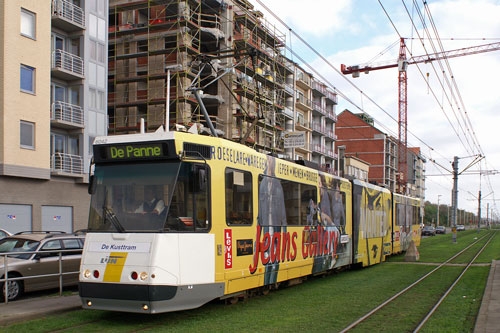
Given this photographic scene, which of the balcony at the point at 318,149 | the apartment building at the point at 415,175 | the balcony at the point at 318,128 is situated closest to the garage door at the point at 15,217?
the balcony at the point at 318,149

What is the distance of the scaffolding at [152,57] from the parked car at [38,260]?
28411 mm

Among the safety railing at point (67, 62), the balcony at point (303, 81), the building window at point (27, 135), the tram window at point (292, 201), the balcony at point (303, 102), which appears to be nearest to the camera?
the tram window at point (292, 201)

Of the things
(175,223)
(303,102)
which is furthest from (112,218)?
(303,102)

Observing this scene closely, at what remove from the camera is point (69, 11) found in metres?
32.6

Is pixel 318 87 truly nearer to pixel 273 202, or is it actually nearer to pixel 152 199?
pixel 273 202

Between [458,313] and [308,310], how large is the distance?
114 inches

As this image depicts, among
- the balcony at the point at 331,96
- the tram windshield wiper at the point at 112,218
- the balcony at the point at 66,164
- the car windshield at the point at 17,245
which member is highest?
the balcony at the point at 331,96

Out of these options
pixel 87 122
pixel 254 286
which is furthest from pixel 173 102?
pixel 254 286

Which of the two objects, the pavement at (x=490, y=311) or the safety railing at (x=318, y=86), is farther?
the safety railing at (x=318, y=86)

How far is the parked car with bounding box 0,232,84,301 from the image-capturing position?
12.5 m

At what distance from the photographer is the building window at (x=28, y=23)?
28.7m

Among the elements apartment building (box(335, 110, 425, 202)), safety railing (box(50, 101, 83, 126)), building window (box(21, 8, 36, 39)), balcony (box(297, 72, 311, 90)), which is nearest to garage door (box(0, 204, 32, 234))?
safety railing (box(50, 101, 83, 126))

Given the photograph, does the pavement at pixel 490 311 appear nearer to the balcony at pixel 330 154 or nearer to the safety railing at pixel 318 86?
the safety railing at pixel 318 86

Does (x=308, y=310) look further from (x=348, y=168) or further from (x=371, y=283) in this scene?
(x=348, y=168)
